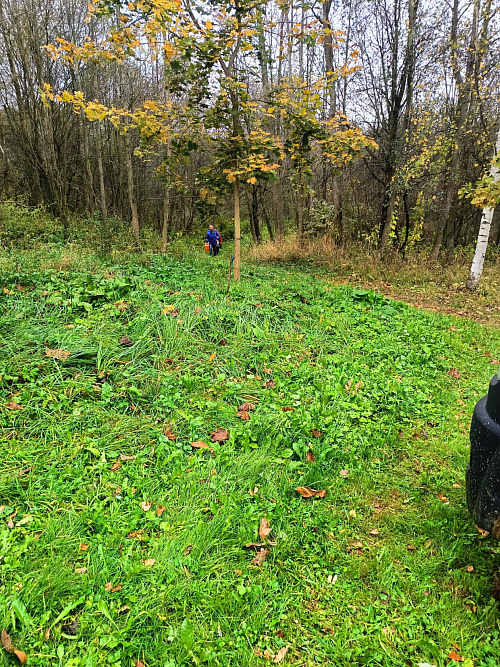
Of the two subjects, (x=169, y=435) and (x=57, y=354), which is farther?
(x=57, y=354)

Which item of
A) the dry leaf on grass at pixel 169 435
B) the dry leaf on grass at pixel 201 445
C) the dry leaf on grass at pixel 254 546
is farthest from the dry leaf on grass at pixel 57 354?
the dry leaf on grass at pixel 254 546

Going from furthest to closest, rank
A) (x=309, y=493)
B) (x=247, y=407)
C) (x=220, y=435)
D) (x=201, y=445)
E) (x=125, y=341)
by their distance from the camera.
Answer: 1. (x=125, y=341)
2. (x=247, y=407)
3. (x=220, y=435)
4. (x=201, y=445)
5. (x=309, y=493)

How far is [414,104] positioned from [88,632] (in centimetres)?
1388

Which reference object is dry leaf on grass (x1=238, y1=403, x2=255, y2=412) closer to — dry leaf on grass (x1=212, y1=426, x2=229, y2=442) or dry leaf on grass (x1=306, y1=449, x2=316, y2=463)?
dry leaf on grass (x1=212, y1=426, x2=229, y2=442)

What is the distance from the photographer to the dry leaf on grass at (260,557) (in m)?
2.25

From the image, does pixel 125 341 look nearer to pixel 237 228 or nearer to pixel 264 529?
pixel 264 529

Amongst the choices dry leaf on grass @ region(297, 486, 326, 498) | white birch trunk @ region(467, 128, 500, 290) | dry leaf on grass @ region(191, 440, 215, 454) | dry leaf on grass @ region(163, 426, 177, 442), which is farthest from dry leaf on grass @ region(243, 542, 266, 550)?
white birch trunk @ region(467, 128, 500, 290)

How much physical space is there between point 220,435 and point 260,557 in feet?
3.88

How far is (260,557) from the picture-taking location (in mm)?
2283

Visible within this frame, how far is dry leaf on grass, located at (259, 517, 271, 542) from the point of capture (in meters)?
2.41

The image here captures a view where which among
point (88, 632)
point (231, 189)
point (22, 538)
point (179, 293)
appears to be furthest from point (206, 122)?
point (88, 632)

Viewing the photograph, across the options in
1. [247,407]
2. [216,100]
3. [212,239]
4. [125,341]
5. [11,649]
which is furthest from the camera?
[212,239]

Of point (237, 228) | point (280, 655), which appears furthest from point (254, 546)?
point (237, 228)

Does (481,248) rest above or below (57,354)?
above
